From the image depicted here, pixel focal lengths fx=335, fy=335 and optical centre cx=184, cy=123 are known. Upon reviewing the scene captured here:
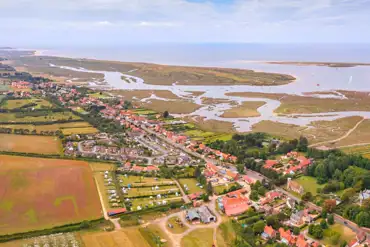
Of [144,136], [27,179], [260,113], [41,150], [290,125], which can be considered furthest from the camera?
[260,113]

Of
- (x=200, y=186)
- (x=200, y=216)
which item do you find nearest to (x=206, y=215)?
(x=200, y=216)

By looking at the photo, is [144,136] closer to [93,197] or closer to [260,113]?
[93,197]

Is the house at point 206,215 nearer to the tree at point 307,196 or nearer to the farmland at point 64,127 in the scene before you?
the tree at point 307,196

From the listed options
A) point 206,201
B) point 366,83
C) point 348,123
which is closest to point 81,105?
point 206,201

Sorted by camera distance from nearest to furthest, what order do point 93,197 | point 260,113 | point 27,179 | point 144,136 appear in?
point 93,197 → point 27,179 → point 144,136 → point 260,113

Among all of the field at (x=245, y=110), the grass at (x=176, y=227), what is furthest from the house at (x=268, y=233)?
the field at (x=245, y=110)

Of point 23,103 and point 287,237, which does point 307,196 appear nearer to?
point 287,237

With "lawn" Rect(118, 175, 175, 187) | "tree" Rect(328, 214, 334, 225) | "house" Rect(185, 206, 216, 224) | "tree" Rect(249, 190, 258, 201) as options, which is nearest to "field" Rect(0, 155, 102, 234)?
"lawn" Rect(118, 175, 175, 187)

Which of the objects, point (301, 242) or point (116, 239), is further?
point (116, 239)

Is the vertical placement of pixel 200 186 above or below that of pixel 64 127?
below
